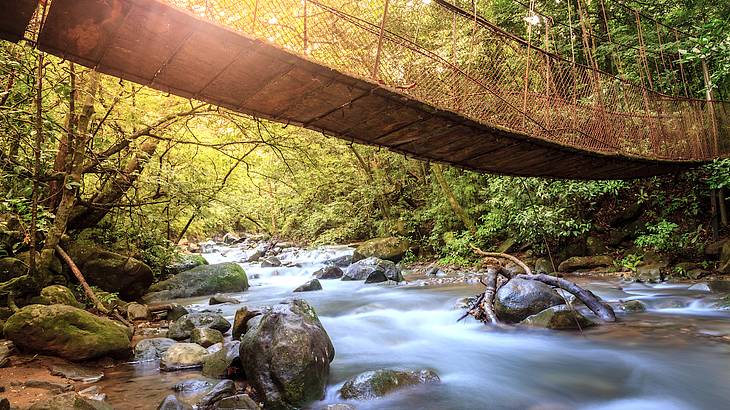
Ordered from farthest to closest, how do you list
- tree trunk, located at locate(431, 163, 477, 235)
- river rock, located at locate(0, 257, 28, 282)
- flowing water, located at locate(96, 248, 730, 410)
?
tree trunk, located at locate(431, 163, 477, 235), river rock, located at locate(0, 257, 28, 282), flowing water, located at locate(96, 248, 730, 410)

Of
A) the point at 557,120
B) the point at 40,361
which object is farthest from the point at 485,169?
the point at 40,361

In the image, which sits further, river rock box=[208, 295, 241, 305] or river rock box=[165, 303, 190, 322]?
river rock box=[208, 295, 241, 305]

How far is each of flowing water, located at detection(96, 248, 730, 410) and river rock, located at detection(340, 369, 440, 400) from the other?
0.07 meters

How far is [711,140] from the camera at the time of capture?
21.3 ft

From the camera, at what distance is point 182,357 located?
143 inches

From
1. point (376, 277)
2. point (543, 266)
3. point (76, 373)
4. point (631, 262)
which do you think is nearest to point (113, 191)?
point (76, 373)

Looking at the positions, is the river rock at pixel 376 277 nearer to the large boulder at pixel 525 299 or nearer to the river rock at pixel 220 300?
the river rock at pixel 220 300

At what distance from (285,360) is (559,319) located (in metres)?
2.99

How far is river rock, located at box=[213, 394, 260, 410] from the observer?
264cm

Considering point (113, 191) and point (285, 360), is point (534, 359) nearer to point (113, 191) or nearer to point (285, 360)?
point (285, 360)

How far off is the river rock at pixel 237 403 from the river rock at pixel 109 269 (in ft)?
13.7

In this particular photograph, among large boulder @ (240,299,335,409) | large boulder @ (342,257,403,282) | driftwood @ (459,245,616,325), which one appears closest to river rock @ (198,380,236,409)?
large boulder @ (240,299,335,409)

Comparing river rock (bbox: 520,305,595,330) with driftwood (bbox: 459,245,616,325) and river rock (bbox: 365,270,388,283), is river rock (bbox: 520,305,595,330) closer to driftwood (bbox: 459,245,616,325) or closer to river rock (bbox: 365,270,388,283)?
driftwood (bbox: 459,245,616,325)

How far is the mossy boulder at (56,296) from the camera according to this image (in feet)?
13.7
